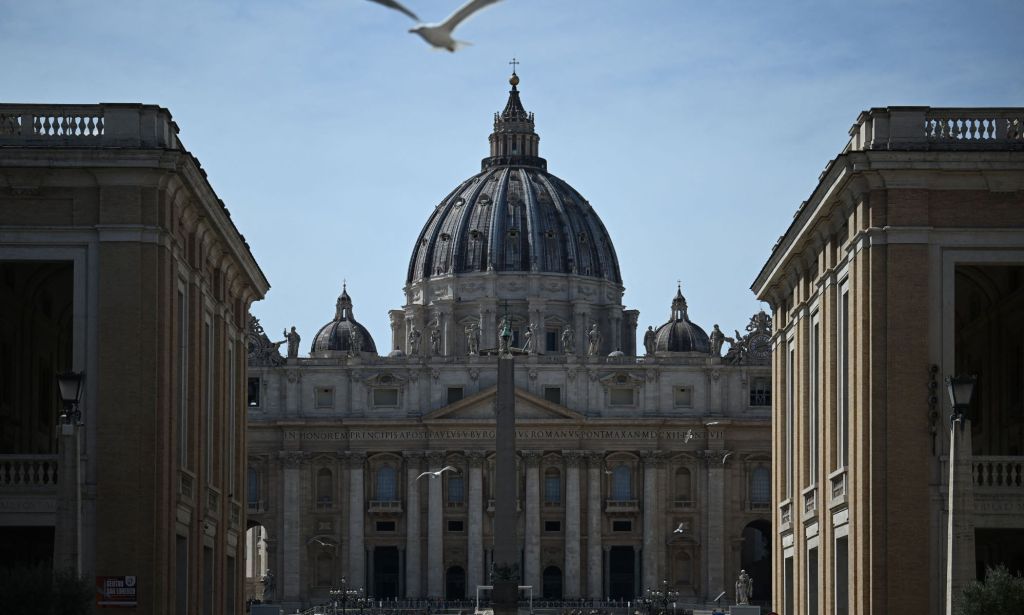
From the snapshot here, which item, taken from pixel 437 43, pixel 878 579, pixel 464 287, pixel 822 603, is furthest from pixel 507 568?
pixel 464 287

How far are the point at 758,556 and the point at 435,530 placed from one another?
23336 mm

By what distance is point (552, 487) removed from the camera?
156875 mm

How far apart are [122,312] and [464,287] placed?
139231 mm

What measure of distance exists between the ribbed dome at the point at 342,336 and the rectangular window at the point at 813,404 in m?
112

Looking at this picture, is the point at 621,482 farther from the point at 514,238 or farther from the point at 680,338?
the point at 514,238

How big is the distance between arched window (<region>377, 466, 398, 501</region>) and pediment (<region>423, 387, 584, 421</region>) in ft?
16.7

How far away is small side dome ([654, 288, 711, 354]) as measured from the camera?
165 m

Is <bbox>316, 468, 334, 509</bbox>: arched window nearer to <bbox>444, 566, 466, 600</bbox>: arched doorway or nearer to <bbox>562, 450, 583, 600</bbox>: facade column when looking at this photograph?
<bbox>444, 566, 466, 600</bbox>: arched doorway

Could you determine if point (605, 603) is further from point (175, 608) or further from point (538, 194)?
point (175, 608)

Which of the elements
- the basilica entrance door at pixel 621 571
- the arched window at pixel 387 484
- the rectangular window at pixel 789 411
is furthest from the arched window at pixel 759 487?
the rectangular window at pixel 789 411

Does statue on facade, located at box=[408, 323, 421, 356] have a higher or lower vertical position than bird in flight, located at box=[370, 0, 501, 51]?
higher

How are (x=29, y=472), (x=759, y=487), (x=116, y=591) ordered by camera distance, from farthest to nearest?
(x=759, y=487) → (x=29, y=472) → (x=116, y=591)

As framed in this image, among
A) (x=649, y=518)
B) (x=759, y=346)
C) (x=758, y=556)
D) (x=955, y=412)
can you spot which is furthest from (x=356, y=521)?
(x=955, y=412)

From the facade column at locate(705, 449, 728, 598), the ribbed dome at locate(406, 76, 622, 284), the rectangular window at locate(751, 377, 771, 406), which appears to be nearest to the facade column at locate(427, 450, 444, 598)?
the facade column at locate(705, 449, 728, 598)
